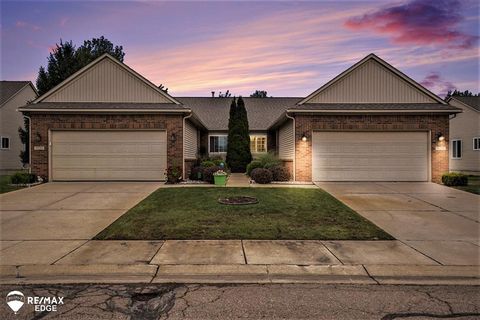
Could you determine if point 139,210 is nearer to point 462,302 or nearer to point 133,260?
point 133,260

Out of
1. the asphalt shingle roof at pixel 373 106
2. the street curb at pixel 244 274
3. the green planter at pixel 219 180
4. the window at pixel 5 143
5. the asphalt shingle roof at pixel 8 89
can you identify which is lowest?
the street curb at pixel 244 274

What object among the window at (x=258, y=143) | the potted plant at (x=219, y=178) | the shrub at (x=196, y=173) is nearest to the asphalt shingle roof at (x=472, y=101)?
the window at (x=258, y=143)

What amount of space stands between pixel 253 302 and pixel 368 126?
1358 cm

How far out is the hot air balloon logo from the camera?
3655 mm

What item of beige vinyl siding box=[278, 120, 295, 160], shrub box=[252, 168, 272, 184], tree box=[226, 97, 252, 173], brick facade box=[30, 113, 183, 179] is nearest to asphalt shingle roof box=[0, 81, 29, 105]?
brick facade box=[30, 113, 183, 179]

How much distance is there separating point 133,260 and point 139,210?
4.01m

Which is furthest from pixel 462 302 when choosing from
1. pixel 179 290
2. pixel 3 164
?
pixel 3 164

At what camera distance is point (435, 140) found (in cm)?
1516

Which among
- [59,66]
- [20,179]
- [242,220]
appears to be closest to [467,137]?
[242,220]

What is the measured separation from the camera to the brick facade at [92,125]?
15.0 meters

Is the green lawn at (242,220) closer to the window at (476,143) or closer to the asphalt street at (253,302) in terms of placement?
the asphalt street at (253,302)

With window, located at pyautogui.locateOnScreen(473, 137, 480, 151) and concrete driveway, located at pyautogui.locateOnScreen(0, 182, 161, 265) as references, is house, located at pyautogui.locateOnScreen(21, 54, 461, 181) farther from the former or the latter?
window, located at pyautogui.locateOnScreen(473, 137, 480, 151)

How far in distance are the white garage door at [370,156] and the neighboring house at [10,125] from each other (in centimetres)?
2378

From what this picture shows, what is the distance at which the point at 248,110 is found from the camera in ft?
89.7
